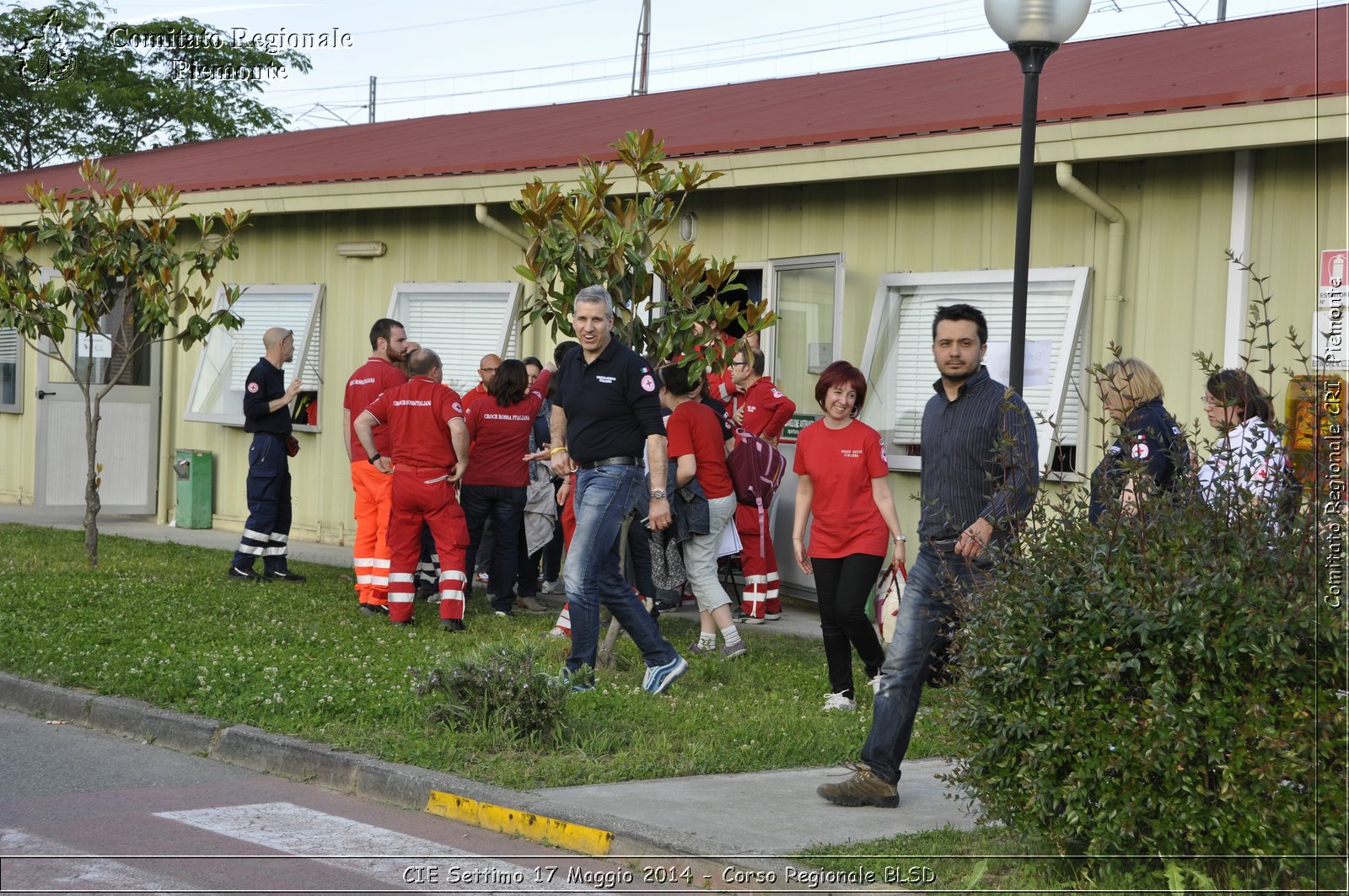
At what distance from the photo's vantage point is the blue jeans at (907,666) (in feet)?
20.5

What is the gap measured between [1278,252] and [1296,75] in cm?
109

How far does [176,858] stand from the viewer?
5523mm

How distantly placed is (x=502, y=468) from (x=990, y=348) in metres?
3.52

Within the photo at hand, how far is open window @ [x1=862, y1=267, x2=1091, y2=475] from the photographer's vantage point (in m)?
10.6

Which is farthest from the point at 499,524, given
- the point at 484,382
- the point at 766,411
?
the point at 766,411

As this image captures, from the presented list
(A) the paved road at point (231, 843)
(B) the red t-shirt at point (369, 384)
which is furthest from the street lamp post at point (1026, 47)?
(B) the red t-shirt at point (369, 384)

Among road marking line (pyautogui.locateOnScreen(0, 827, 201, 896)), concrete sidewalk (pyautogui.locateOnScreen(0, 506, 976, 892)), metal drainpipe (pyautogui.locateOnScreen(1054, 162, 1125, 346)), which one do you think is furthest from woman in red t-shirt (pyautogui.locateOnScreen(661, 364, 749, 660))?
road marking line (pyautogui.locateOnScreen(0, 827, 201, 896))

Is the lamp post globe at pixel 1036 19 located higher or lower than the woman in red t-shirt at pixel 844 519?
higher

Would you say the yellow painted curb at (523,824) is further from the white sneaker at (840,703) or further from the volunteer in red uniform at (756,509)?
the volunteer in red uniform at (756,509)

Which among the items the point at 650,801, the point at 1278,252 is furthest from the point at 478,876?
the point at 1278,252

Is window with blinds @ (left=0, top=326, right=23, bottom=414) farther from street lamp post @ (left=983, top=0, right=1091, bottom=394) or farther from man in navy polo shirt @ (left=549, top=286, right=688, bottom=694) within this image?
street lamp post @ (left=983, top=0, right=1091, bottom=394)

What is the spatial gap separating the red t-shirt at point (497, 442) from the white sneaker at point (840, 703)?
3.63 m

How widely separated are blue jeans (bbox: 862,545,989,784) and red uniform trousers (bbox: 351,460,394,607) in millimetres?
5675

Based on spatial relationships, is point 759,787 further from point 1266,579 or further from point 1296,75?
point 1296,75
